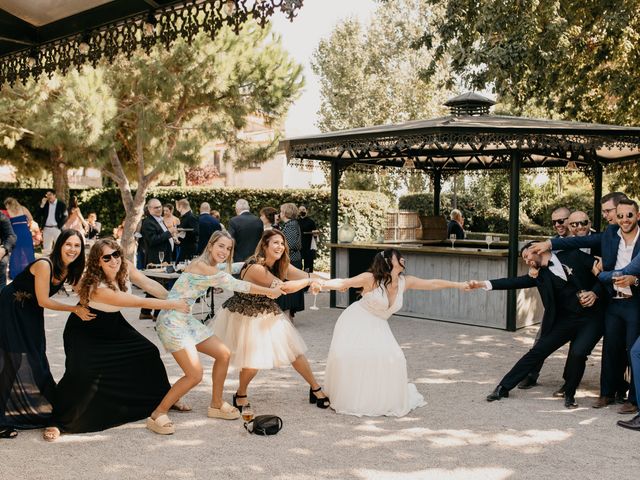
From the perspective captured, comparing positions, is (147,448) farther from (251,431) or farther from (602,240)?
(602,240)

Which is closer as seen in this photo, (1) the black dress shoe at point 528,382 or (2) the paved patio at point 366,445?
(2) the paved patio at point 366,445

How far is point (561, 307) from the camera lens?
20.6ft

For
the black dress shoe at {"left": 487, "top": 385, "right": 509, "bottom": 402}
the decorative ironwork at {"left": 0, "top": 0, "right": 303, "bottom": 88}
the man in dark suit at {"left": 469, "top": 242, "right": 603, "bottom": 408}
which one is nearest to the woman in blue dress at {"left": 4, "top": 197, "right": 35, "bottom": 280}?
the decorative ironwork at {"left": 0, "top": 0, "right": 303, "bottom": 88}

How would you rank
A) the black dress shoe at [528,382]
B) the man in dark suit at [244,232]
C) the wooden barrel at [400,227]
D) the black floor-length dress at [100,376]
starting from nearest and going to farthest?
1. the black floor-length dress at [100,376]
2. the black dress shoe at [528,382]
3. the man in dark suit at [244,232]
4. the wooden barrel at [400,227]

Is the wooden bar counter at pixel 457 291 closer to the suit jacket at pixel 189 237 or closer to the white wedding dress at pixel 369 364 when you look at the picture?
the suit jacket at pixel 189 237

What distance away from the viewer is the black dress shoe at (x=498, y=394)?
245 inches

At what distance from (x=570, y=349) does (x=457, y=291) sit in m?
4.65

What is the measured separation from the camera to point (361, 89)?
30.7m

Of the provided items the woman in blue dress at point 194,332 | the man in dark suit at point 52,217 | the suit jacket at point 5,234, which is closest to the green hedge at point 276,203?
the man in dark suit at point 52,217

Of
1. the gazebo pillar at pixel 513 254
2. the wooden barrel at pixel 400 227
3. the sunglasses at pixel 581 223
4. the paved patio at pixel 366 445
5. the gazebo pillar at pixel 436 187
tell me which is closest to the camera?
the paved patio at pixel 366 445

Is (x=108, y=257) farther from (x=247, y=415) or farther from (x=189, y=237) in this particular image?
(x=189, y=237)

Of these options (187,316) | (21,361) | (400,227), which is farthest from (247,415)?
(400,227)

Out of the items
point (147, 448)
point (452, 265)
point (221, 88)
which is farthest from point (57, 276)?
point (221, 88)

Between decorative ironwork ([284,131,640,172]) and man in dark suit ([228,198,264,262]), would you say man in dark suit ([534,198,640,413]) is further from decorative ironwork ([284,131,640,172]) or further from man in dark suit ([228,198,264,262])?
man in dark suit ([228,198,264,262])
